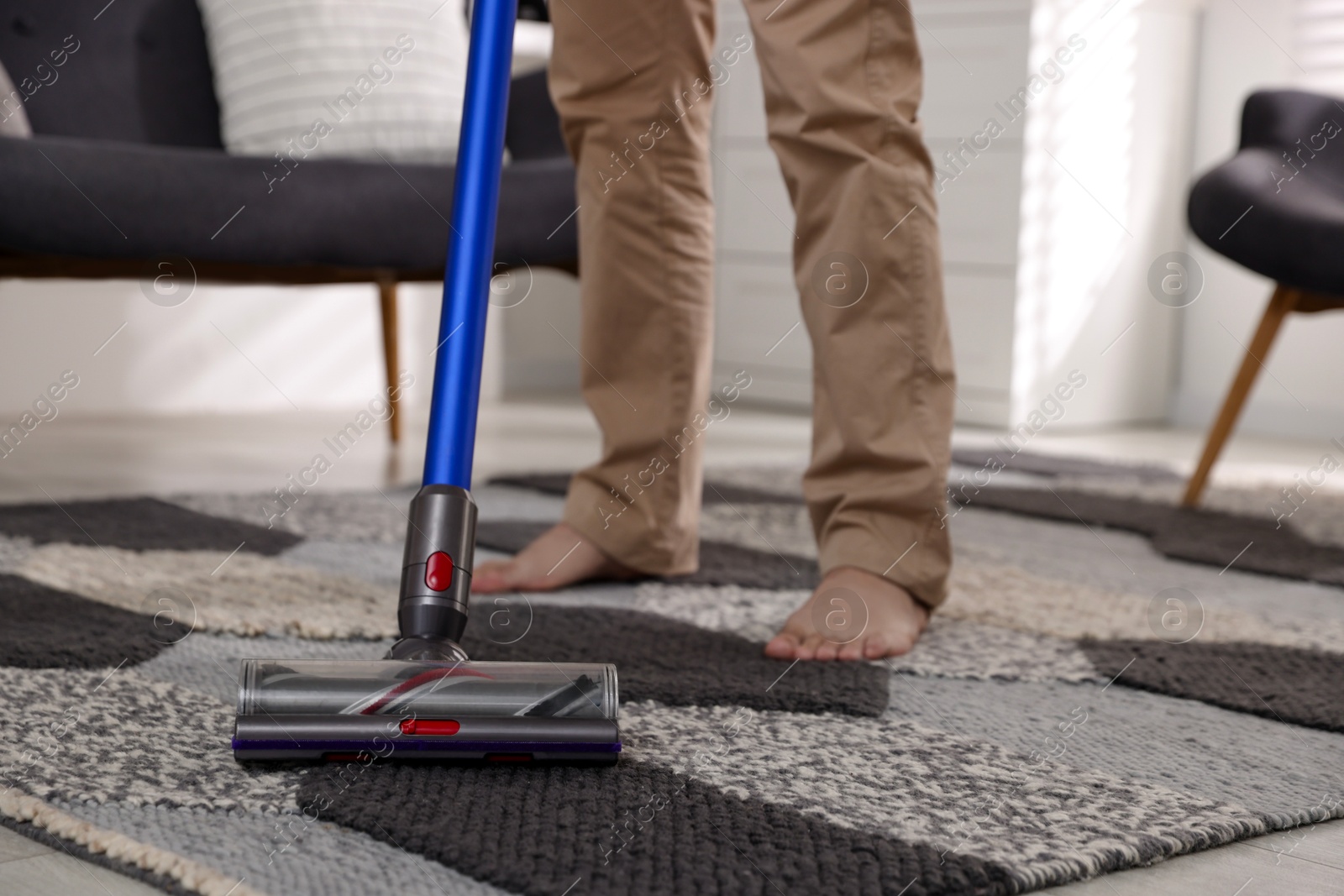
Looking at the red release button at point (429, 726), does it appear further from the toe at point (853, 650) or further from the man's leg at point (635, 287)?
the man's leg at point (635, 287)

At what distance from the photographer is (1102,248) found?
3.20 meters

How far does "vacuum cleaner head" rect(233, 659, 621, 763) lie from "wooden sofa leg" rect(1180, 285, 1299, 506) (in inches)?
54.4

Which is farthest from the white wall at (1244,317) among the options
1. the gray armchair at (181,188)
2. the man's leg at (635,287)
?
the man's leg at (635,287)

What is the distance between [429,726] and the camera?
74 centimetres

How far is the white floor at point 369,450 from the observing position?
1999 mm

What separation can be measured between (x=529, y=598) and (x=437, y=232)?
0.85 meters

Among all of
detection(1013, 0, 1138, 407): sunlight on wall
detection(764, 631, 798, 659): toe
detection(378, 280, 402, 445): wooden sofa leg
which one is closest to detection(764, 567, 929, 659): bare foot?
detection(764, 631, 798, 659): toe

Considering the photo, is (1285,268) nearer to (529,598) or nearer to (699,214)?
(699,214)

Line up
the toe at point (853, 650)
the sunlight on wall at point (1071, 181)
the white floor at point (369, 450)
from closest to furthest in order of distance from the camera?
1. the toe at point (853, 650)
2. the white floor at point (369, 450)
3. the sunlight on wall at point (1071, 181)

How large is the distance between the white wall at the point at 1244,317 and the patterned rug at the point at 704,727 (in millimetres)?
1694

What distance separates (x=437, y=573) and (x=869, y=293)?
0.43m

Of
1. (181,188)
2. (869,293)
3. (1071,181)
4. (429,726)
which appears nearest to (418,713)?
(429,726)

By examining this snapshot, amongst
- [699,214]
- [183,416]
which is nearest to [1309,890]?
[699,214]

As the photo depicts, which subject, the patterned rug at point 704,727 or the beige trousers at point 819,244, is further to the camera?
the beige trousers at point 819,244
